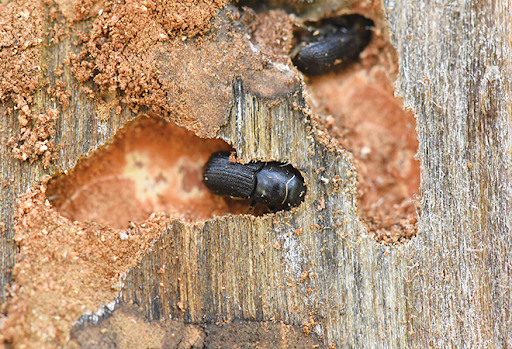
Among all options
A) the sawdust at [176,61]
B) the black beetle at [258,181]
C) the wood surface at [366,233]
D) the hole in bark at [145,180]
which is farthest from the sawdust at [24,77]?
the black beetle at [258,181]

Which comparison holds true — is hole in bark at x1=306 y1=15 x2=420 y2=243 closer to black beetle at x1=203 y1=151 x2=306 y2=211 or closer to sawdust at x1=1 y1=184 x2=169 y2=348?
black beetle at x1=203 y1=151 x2=306 y2=211

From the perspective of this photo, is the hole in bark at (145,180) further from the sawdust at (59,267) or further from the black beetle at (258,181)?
the sawdust at (59,267)

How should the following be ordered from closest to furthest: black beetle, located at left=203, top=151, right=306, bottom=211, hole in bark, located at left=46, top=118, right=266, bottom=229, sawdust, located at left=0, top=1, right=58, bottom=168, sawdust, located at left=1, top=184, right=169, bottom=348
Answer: sawdust, located at left=1, top=184, right=169, bottom=348 < sawdust, located at left=0, top=1, right=58, bottom=168 < black beetle, located at left=203, top=151, right=306, bottom=211 < hole in bark, located at left=46, top=118, right=266, bottom=229

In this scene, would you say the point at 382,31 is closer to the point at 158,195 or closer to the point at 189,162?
the point at 189,162

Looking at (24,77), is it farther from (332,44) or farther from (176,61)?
(332,44)

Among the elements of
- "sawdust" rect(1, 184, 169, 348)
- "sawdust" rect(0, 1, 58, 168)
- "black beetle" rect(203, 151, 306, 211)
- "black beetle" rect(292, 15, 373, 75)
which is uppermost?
"black beetle" rect(292, 15, 373, 75)

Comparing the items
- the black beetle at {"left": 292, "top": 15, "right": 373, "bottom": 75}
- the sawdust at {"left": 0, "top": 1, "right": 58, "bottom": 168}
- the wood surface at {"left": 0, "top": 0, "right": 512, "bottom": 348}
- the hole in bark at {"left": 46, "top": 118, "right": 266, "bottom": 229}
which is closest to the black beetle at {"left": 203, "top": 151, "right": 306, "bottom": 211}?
the wood surface at {"left": 0, "top": 0, "right": 512, "bottom": 348}

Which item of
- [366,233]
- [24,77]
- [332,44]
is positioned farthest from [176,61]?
[366,233]
